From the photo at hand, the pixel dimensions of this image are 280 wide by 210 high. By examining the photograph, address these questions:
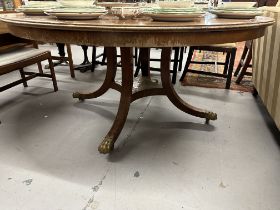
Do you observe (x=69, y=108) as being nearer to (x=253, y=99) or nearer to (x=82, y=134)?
(x=82, y=134)

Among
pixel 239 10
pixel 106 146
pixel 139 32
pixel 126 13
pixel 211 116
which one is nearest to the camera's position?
pixel 139 32

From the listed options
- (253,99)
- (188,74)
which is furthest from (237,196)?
(188,74)

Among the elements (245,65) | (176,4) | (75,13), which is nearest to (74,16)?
(75,13)

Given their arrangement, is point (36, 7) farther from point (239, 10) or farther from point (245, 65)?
point (245, 65)

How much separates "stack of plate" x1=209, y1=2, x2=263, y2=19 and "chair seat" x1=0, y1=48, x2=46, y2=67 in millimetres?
1583

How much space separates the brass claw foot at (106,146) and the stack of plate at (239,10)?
3.01 feet

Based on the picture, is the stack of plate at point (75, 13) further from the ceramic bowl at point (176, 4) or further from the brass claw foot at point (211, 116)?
the brass claw foot at point (211, 116)

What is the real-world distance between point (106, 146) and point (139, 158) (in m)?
0.21

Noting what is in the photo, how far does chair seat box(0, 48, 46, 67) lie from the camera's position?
1.84 metres

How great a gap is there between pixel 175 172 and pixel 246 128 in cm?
76

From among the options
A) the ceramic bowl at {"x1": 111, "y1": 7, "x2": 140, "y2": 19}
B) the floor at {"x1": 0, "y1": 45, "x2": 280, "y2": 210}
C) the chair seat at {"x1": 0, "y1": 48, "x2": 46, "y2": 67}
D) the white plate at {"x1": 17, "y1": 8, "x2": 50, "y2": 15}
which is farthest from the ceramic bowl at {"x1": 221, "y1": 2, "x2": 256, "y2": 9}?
the chair seat at {"x1": 0, "y1": 48, "x2": 46, "y2": 67}

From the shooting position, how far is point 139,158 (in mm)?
1410

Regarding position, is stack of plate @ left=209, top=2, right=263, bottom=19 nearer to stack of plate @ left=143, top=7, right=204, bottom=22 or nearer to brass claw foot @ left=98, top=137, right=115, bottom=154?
stack of plate @ left=143, top=7, right=204, bottom=22

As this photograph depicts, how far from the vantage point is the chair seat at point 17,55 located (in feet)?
6.03
